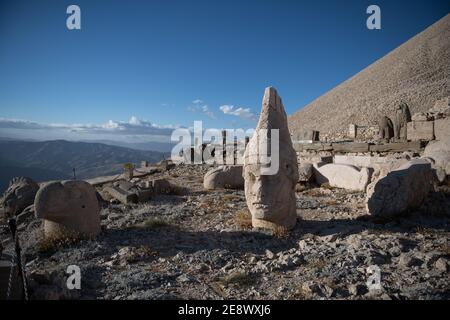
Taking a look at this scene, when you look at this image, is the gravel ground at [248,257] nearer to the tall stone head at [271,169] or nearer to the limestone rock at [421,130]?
the tall stone head at [271,169]

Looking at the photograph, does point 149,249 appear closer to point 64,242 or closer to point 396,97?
point 64,242

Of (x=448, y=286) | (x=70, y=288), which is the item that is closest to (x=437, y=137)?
(x=448, y=286)

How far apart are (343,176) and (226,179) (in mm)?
3610

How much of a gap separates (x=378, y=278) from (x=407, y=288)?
290 mm

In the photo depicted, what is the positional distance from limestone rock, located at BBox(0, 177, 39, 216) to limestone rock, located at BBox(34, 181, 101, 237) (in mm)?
3738

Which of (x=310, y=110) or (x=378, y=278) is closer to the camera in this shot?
(x=378, y=278)

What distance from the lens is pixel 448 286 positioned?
3373 millimetres

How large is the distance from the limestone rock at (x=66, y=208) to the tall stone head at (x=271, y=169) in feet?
9.66

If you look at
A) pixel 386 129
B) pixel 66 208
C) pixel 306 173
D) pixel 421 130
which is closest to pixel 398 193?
pixel 306 173

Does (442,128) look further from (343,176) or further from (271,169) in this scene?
(271,169)

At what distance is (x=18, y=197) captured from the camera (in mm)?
8531

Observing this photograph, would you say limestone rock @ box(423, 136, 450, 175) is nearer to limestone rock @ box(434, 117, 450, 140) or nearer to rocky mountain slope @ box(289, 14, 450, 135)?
limestone rock @ box(434, 117, 450, 140)

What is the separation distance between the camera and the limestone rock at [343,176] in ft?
28.1

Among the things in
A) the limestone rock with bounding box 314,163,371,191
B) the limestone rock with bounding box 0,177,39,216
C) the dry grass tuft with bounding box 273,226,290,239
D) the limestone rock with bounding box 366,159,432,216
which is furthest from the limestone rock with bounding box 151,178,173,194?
the limestone rock with bounding box 366,159,432,216
